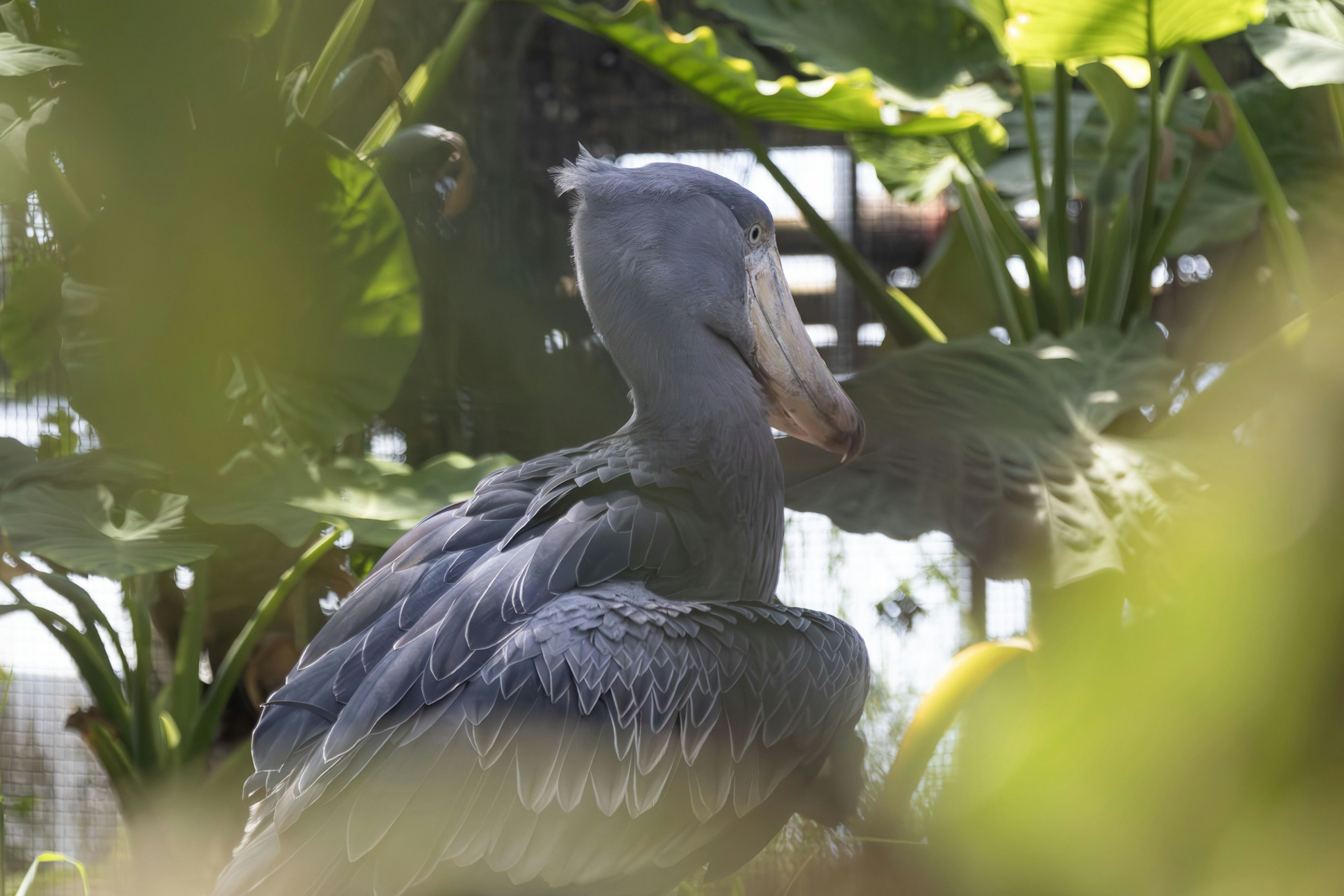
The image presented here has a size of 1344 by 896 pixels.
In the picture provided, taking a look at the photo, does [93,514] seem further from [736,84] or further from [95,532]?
[736,84]

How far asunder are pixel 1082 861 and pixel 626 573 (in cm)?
Result: 58

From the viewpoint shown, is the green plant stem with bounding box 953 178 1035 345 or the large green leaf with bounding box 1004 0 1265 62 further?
the green plant stem with bounding box 953 178 1035 345

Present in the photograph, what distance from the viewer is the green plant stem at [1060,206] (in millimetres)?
1602

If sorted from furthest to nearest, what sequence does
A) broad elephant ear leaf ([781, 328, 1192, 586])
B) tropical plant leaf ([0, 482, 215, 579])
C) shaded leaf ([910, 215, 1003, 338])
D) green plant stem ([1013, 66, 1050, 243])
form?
shaded leaf ([910, 215, 1003, 338]) → green plant stem ([1013, 66, 1050, 243]) → broad elephant ear leaf ([781, 328, 1192, 586]) → tropical plant leaf ([0, 482, 215, 579])

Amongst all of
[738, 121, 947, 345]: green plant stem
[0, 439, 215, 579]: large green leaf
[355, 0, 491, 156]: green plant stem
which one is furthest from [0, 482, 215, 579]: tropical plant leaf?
[738, 121, 947, 345]: green plant stem

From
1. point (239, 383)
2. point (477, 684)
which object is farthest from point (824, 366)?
point (239, 383)

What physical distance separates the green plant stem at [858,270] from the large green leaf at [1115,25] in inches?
15.5

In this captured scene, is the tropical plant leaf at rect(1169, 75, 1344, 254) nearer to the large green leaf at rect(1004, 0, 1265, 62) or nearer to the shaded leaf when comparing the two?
the shaded leaf

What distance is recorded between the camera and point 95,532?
1184 millimetres

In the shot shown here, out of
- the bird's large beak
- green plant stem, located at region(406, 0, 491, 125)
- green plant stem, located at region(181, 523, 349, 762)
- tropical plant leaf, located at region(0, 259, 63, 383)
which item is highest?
Result: green plant stem, located at region(406, 0, 491, 125)

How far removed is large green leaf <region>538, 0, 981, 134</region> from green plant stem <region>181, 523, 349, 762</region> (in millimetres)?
747

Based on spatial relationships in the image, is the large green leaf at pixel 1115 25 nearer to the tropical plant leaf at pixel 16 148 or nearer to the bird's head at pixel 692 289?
the bird's head at pixel 692 289

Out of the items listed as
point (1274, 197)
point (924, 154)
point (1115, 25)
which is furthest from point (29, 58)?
point (1274, 197)

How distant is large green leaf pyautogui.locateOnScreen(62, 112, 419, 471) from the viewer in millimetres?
1274
